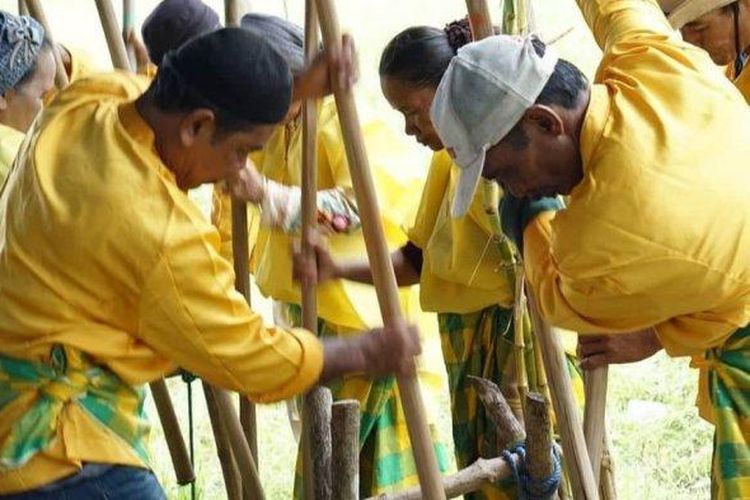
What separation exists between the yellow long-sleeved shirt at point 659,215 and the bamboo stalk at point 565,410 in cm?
18

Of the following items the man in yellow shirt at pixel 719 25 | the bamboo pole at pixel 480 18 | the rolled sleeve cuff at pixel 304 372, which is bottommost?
the rolled sleeve cuff at pixel 304 372

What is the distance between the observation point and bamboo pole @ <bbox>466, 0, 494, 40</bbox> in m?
2.30

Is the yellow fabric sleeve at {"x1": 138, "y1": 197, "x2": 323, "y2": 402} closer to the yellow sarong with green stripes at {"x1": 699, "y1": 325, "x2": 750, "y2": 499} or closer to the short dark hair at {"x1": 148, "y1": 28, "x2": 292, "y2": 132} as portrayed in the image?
the short dark hair at {"x1": 148, "y1": 28, "x2": 292, "y2": 132}

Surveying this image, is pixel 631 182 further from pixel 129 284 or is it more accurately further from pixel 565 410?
pixel 129 284

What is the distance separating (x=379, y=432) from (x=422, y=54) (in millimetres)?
919

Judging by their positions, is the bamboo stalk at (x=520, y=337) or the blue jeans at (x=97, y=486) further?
the bamboo stalk at (x=520, y=337)

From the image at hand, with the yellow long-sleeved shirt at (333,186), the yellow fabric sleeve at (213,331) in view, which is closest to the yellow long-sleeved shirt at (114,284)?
the yellow fabric sleeve at (213,331)

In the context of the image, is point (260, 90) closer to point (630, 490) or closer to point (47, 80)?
point (47, 80)

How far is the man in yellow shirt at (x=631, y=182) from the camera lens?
1961 mm

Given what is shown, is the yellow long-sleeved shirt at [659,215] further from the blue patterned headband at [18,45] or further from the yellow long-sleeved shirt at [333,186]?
the blue patterned headband at [18,45]

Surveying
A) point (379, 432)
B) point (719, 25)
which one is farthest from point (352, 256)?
point (719, 25)

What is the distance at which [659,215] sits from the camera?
6.37 feet

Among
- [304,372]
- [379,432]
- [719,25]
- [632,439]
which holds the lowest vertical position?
[632,439]

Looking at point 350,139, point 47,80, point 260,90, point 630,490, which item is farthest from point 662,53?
point 630,490
